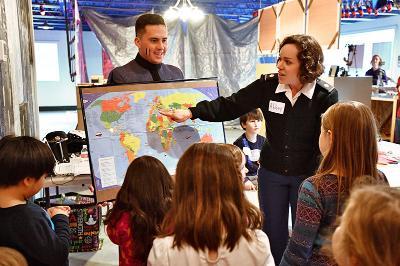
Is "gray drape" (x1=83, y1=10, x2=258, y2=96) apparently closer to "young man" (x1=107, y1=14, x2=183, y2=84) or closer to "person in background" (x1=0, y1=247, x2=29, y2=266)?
"young man" (x1=107, y1=14, x2=183, y2=84)

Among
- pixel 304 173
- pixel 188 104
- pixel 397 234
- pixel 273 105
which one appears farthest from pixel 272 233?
pixel 397 234

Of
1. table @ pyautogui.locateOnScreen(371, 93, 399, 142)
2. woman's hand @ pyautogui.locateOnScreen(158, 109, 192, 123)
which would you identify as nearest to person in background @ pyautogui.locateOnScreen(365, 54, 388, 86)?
table @ pyautogui.locateOnScreen(371, 93, 399, 142)

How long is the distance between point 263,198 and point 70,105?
13.9 m

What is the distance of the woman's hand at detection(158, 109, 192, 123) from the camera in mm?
2180

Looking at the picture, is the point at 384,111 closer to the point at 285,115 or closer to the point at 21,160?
the point at 285,115

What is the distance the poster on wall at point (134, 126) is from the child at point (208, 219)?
2.85 feet

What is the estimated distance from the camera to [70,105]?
49.2 ft

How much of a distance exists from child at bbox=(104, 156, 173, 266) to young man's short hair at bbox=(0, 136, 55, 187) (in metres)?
0.34

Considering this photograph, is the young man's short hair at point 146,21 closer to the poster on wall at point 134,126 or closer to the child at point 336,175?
the poster on wall at point 134,126

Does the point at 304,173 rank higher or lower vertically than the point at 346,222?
lower

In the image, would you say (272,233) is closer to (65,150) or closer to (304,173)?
(304,173)

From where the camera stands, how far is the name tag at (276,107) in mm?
2115

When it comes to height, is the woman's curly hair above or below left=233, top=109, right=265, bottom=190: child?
above

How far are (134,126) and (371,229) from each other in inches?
60.8
